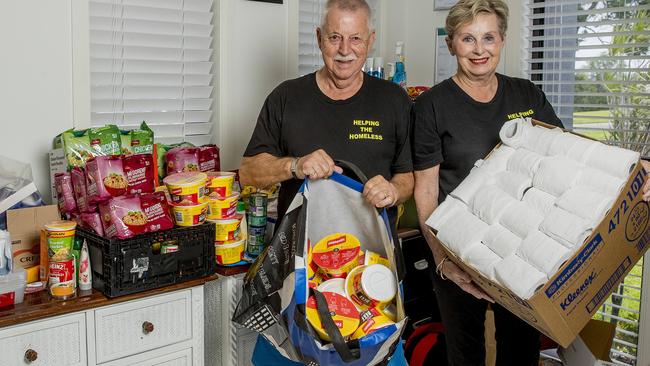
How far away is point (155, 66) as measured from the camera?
275cm

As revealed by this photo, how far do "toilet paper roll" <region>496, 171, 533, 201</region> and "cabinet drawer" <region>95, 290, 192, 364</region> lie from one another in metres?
1.13

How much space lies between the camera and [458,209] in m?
1.86

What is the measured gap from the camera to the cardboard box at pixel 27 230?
214 cm

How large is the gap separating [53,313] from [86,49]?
1057mm

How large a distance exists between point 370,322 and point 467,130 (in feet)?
2.21

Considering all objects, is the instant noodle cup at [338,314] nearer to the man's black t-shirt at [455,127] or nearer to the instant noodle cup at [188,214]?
the man's black t-shirt at [455,127]

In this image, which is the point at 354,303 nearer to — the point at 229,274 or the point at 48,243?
the point at 229,274

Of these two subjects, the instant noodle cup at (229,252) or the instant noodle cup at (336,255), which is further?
the instant noodle cup at (229,252)

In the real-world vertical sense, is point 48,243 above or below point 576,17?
below

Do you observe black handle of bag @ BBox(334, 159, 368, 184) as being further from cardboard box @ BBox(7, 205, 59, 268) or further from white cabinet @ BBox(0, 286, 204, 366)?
cardboard box @ BBox(7, 205, 59, 268)

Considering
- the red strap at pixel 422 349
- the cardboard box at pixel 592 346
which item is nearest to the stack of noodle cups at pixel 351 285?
the red strap at pixel 422 349

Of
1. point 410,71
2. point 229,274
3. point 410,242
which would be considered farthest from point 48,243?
point 410,71

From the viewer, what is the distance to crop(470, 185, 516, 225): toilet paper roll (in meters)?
1.76

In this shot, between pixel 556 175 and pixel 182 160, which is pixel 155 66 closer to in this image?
pixel 182 160
